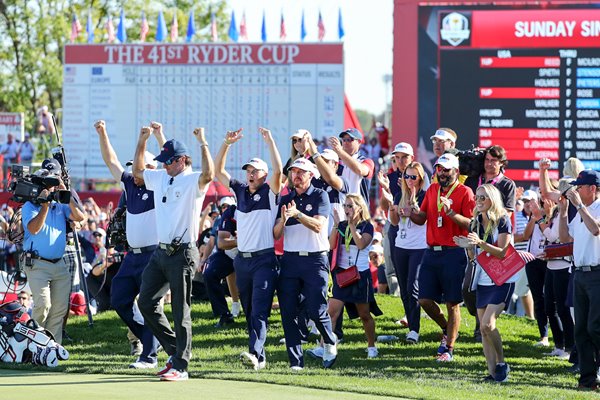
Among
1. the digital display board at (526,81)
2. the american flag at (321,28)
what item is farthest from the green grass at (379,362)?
the american flag at (321,28)

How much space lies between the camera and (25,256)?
12.9 m

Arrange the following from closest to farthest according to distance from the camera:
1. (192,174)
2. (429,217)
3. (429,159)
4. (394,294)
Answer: (192,174) → (429,217) → (394,294) → (429,159)

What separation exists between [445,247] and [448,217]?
0.35 meters

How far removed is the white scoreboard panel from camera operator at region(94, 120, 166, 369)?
568 inches

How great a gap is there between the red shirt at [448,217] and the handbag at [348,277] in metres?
0.88

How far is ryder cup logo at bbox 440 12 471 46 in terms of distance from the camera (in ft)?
61.3

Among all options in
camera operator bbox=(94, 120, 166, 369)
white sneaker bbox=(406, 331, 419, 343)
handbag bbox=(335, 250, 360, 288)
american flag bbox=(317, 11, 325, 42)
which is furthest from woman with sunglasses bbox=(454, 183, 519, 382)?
american flag bbox=(317, 11, 325, 42)

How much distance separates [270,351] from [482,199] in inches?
126

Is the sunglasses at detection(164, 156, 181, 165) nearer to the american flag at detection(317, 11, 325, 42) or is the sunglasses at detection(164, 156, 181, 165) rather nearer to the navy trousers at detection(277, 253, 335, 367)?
the navy trousers at detection(277, 253, 335, 367)

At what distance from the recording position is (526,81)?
18688 millimetres

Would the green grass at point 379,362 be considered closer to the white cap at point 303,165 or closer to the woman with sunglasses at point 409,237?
the woman with sunglasses at point 409,237

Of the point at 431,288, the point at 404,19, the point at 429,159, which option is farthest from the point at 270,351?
Answer: the point at 404,19

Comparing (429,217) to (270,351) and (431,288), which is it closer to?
(431,288)

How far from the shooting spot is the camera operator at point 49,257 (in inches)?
506
